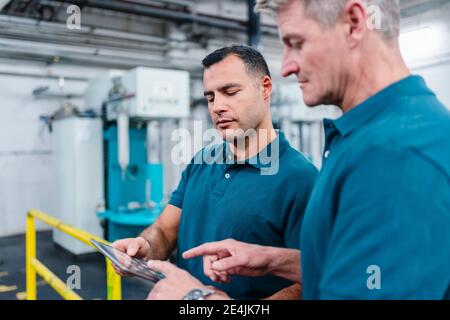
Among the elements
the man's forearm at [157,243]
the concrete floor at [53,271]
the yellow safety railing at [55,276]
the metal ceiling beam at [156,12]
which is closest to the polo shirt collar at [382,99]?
the man's forearm at [157,243]

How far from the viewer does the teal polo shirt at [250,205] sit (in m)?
1.22

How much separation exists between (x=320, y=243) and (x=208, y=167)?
82 cm

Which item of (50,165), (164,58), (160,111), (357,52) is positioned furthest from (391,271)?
(50,165)

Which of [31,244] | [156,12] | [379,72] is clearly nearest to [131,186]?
[31,244]

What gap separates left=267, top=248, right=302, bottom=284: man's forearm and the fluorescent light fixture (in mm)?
4243

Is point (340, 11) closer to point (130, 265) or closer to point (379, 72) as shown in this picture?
point (379, 72)

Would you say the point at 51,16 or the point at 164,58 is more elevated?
the point at 51,16

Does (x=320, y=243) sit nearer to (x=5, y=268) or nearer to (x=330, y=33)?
(x=330, y=33)

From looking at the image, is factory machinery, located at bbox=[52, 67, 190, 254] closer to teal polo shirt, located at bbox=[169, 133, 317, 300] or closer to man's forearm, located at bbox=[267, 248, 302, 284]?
teal polo shirt, located at bbox=[169, 133, 317, 300]

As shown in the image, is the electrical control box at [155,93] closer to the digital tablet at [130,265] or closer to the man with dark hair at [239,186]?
the man with dark hair at [239,186]

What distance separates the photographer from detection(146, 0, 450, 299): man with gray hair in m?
0.59

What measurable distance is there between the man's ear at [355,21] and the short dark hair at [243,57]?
774 mm

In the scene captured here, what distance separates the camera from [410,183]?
A: 1.93 ft

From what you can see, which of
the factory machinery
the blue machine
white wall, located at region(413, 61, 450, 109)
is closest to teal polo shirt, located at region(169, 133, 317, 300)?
the factory machinery
